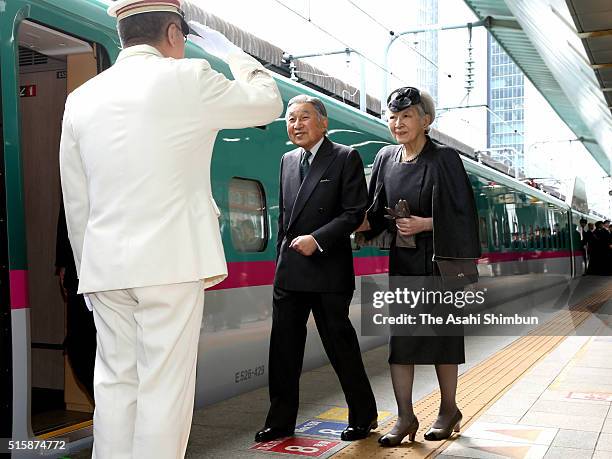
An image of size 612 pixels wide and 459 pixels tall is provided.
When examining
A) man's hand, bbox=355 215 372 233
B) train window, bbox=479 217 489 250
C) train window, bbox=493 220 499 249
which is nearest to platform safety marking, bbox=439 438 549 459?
man's hand, bbox=355 215 372 233

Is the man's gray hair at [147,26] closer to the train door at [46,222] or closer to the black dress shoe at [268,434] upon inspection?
the train door at [46,222]

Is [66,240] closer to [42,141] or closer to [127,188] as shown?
[42,141]

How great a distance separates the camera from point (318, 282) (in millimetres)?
3994

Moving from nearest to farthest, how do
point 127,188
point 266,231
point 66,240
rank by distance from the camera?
point 127,188, point 66,240, point 266,231

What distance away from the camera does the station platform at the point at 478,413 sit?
3893 mm

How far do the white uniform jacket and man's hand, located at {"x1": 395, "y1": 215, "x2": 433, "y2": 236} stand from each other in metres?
1.75

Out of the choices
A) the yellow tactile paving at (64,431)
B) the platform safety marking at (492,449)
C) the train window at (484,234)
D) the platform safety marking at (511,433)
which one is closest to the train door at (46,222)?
the yellow tactile paving at (64,431)

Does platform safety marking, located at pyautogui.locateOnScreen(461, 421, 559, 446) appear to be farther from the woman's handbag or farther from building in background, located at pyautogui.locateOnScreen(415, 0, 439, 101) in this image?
building in background, located at pyautogui.locateOnScreen(415, 0, 439, 101)

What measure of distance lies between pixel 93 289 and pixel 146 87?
632mm

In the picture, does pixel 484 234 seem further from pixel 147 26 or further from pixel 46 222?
pixel 147 26

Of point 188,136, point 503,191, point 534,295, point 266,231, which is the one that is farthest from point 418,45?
point 188,136

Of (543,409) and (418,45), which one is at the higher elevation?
(418,45)

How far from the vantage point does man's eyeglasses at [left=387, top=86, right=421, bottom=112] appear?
402 centimetres

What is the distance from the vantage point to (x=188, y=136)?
7.52 ft
